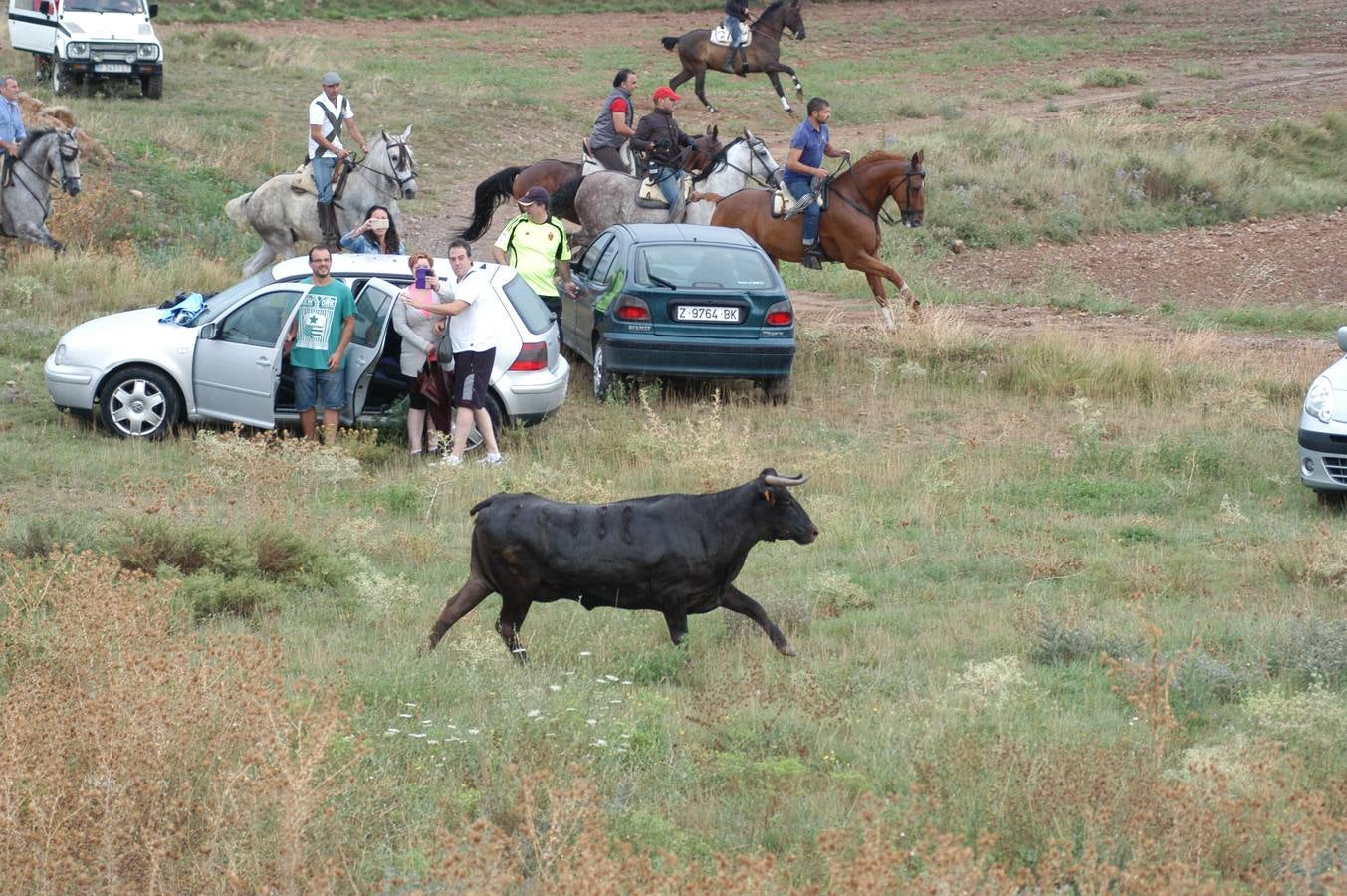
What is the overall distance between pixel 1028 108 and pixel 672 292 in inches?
915

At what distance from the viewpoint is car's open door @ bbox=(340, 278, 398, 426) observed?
516 inches

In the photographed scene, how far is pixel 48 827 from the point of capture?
561cm

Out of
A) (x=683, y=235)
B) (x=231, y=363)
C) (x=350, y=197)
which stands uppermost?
(x=683, y=235)

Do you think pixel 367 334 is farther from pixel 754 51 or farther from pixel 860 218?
pixel 754 51

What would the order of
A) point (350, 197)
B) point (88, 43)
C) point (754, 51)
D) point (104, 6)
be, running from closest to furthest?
point (350, 197) → point (88, 43) → point (104, 6) → point (754, 51)

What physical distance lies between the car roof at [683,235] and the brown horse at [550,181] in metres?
4.84

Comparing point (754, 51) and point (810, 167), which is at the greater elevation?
point (754, 51)

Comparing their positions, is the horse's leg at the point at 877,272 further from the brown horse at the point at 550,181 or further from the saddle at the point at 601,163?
the saddle at the point at 601,163

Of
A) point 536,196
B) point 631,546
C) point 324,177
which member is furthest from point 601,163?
point 631,546

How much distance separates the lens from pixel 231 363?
43.1ft

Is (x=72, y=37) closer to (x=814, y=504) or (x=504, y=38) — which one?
(x=504, y=38)

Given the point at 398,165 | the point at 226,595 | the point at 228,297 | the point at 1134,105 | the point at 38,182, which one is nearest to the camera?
the point at 226,595

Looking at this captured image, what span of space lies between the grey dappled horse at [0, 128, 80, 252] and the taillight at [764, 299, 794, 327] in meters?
8.89

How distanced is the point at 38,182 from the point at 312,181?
11.6 ft
